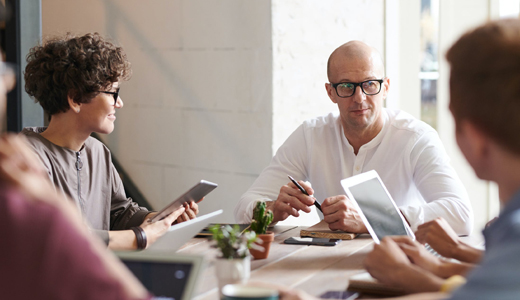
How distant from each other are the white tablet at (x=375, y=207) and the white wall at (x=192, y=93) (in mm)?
1591

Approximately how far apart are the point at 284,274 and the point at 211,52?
2.35m

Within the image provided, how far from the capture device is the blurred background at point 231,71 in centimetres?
342

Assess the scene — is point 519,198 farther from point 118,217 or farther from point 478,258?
point 118,217

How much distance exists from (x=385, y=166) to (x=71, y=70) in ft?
4.55

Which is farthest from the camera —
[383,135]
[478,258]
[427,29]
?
[427,29]

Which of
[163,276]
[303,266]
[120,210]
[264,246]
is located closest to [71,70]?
[120,210]

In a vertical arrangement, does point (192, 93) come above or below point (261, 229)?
above

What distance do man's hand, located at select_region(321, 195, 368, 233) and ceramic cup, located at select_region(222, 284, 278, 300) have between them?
2.99 feet

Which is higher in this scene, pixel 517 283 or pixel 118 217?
pixel 517 283

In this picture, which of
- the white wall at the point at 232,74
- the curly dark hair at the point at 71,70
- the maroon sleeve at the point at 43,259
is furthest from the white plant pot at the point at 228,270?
the white wall at the point at 232,74

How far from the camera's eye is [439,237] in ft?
5.28

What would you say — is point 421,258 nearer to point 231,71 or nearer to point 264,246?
point 264,246

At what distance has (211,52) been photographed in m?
3.67

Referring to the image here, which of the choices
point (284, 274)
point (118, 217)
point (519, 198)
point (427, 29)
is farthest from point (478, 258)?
point (427, 29)
